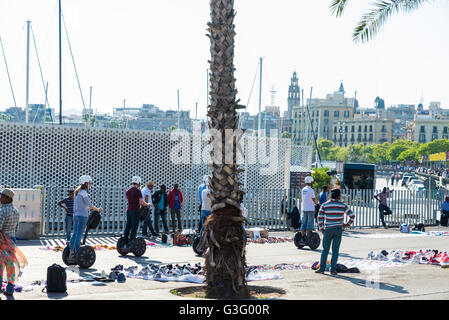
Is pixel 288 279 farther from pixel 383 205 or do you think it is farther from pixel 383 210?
pixel 383 210

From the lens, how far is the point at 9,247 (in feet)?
29.1

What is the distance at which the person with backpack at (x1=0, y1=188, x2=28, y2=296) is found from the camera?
8.80 meters

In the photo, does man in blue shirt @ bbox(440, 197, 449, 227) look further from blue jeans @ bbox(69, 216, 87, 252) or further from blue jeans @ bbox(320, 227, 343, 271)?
blue jeans @ bbox(69, 216, 87, 252)

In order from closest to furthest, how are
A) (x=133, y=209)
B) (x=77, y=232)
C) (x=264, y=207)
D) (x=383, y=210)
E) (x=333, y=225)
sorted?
(x=333, y=225)
(x=77, y=232)
(x=133, y=209)
(x=264, y=207)
(x=383, y=210)

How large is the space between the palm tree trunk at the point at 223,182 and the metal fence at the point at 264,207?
9.22 metres

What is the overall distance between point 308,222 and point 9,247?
852 centimetres

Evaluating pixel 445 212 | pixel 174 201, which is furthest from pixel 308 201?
pixel 445 212

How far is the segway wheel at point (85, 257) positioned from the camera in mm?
11898

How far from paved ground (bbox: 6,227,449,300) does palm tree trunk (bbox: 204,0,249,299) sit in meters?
0.84

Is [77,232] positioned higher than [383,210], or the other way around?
[77,232]

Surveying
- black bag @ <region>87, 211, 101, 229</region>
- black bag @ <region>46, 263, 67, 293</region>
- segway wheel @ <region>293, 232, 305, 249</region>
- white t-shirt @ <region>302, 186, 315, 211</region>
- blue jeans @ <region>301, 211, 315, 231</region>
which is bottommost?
segway wheel @ <region>293, 232, 305, 249</region>

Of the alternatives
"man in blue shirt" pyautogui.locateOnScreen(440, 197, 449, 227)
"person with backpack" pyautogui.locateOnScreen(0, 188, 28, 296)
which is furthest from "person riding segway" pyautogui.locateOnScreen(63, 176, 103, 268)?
"man in blue shirt" pyautogui.locateOnScreen(440, 197, 449, 227)

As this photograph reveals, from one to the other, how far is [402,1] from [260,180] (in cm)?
1582

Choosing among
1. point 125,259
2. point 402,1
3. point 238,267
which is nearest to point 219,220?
point 238,267
